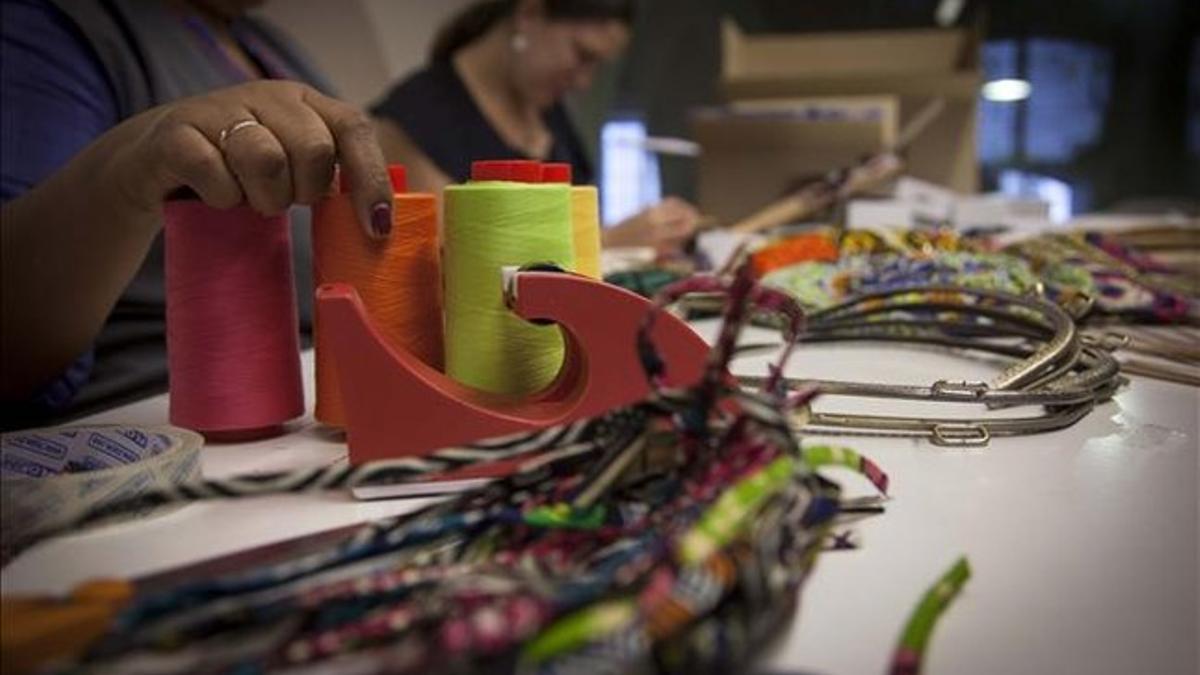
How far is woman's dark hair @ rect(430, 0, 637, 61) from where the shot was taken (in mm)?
1853

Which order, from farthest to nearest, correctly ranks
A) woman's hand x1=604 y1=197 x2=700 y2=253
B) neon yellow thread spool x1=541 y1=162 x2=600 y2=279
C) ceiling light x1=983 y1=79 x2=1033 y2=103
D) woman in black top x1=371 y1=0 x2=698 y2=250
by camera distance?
ceiling light x1=983 y1=79 x2=1033 y2=103, woman in black top x1=371 y1=0 x2=698 y2=250, woman's hand x1=604 y1=197 x2=700 y2=253, neon yellow thread spool x1=541 y1=162 x2=600 y2=279

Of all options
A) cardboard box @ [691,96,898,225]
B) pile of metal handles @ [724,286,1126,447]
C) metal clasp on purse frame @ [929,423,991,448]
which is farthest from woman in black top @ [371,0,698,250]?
metal clasp on purse frame @ [929,423,991,448]

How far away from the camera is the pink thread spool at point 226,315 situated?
18.1 inches

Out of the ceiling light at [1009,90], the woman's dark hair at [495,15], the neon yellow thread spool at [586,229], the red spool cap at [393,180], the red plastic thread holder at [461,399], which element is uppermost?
the woman's dark hair at [495,15]

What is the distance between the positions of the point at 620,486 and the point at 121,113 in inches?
27.6

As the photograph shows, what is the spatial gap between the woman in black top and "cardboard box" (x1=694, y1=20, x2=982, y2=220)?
31cm

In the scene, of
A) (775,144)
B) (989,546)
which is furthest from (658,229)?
(989,546)

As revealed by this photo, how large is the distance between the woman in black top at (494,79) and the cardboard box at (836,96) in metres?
0.31

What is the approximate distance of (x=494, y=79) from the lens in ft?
6.41

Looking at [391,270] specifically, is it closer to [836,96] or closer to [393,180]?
[393,180]

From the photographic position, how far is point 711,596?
0.23 metres

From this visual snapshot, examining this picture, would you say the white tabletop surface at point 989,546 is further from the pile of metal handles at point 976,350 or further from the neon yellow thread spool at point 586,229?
the neon yellow thread spool at point 586,229

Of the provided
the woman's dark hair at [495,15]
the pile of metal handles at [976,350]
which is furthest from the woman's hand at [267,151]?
the woman's dark hair at [495,15]

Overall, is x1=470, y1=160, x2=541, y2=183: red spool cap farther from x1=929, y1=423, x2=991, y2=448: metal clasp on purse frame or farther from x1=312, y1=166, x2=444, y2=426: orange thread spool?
x1=929, y1=423, x2=991, y2=448: metal clasp on purse frame
